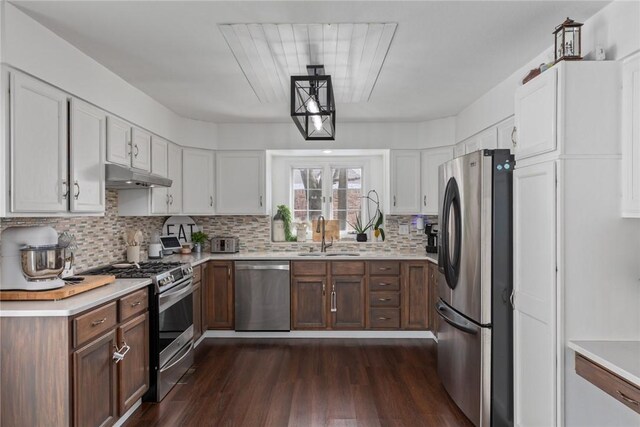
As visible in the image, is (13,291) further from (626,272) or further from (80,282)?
(626,272)

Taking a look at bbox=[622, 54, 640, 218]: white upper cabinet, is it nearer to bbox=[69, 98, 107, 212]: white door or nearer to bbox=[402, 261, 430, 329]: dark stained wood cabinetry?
bbox=[402, 261, 430, 329]: dark stained wood cabinetry

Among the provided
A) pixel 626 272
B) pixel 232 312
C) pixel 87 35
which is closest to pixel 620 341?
pixel 626 272

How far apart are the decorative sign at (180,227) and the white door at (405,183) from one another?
8.07 ft

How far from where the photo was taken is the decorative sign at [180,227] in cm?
476

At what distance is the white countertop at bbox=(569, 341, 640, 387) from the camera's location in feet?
5.08

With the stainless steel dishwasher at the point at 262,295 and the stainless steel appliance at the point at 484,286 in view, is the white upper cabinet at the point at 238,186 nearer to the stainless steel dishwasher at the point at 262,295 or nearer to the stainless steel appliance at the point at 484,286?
the stainless steel dishwasher at the point at 262,295

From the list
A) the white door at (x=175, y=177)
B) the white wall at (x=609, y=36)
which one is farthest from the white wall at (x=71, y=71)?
the white wall at (x=609, y=36)

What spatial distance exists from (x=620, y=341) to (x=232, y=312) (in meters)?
3.61

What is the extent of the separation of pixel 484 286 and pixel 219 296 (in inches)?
118

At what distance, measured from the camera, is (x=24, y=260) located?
222 centimetres

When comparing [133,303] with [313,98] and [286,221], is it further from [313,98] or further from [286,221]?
[286,221]

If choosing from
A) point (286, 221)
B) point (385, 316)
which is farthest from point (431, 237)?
point (286, 221)

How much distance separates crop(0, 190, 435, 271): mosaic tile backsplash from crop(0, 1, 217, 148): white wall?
0.83m

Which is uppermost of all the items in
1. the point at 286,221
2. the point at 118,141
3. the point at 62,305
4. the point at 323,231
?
the point at 118,141
